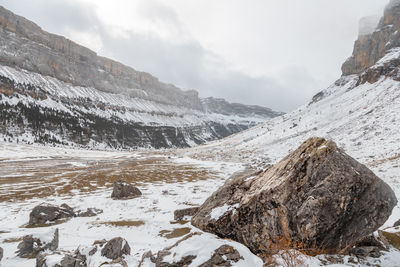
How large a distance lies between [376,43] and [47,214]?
146 m

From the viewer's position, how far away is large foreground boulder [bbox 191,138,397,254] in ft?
22.4

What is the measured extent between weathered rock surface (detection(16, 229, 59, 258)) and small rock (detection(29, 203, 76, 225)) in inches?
197

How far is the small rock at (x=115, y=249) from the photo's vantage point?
8.93m

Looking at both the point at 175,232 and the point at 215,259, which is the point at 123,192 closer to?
the point at 175,232

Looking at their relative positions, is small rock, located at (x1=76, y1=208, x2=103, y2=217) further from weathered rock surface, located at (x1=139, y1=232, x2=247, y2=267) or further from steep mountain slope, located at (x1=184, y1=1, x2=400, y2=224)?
steep mountain slope, located at (x1=184, y1=1, x2=400, y2=224)

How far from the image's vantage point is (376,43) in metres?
106

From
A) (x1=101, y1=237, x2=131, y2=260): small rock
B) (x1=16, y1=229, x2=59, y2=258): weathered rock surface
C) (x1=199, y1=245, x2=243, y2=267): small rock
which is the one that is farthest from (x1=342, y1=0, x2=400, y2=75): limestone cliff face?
(x1=16, y1=229, x2=59, y2=258): weathered rock surface

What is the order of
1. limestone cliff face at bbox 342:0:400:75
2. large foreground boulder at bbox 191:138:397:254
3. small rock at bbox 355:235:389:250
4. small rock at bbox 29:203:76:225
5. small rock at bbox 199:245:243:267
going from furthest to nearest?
limestone cliff face at bbox 342:0:400:75 → small rock at bbox 29:203:76:225 → small rock at bbox 355:235:389:250 → large foreground boulder at bbox 191:138:397:254 → small rock at bbox 199:245:243:267

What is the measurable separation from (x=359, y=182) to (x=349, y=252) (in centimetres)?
235

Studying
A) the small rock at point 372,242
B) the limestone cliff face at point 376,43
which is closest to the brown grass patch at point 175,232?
the small rock at point 372,242

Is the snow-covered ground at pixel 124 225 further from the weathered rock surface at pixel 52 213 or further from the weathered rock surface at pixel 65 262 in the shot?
the weathered rock surface at pixel 65 262

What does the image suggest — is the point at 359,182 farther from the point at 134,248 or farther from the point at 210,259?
the point at 134,248

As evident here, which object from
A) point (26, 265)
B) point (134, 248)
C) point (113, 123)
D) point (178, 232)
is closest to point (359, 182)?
point (178, 232)

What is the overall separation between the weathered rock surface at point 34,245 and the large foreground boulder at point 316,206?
9.22 metres
